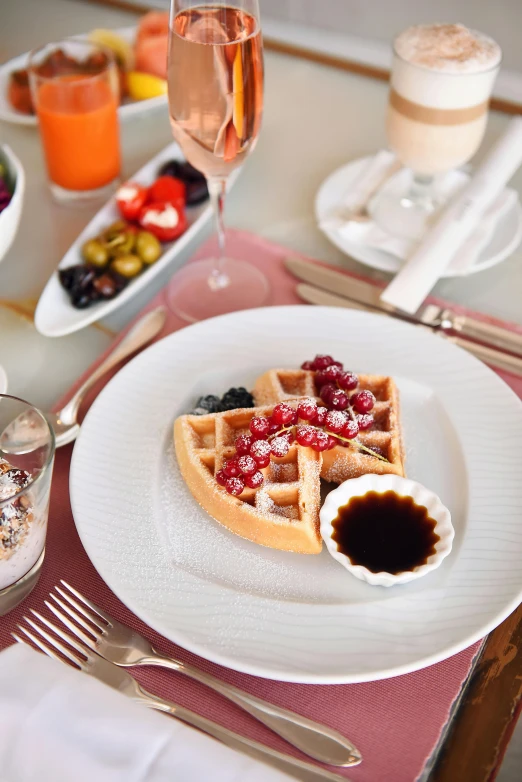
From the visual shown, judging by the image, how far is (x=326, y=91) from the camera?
6.91ft

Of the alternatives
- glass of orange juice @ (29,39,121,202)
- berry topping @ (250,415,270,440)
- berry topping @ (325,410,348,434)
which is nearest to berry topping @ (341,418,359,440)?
berry topping @ (325,410,348,434)

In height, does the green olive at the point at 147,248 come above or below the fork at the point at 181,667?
above

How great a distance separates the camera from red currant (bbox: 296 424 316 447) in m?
1.04

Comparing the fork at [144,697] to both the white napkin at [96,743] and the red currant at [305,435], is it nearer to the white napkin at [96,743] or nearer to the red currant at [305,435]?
the white napkin at [96,743]

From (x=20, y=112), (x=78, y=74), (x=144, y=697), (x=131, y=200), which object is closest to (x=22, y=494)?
(x=144, y=697)

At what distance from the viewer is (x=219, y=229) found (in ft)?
4.71

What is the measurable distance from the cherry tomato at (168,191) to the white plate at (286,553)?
0.40 metres

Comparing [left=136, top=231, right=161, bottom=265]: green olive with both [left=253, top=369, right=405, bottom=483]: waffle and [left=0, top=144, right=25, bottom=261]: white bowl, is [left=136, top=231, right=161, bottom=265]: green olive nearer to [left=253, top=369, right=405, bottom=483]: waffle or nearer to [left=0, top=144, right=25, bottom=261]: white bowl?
[left=0, top=144, right=25, bottom=261]: white bowl

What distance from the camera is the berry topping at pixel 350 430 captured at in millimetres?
1059

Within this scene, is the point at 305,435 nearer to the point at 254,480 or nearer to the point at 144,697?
the point at 254,480

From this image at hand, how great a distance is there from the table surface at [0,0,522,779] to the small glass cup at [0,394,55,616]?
0.84 feet

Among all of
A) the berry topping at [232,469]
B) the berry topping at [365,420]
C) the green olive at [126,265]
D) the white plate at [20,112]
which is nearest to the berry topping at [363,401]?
the berry topping at [365,420]

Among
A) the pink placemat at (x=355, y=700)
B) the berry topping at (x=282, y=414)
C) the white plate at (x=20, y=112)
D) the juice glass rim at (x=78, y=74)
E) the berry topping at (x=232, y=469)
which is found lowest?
the pink placemat at (x=355, y=700)

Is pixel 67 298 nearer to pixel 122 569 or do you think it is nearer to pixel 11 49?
pixel 122 569
